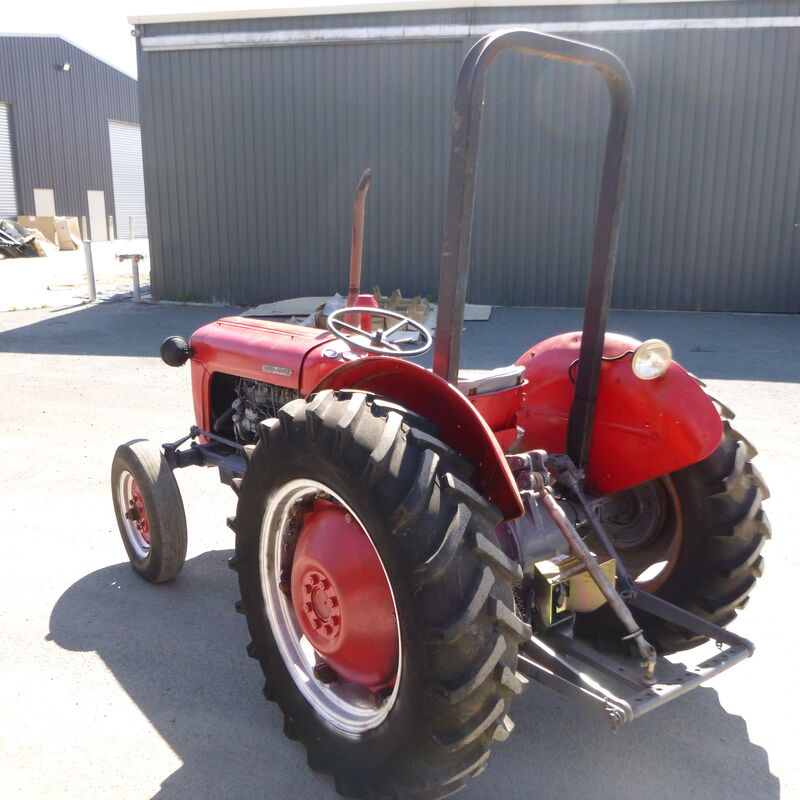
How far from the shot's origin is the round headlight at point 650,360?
7.48 feet

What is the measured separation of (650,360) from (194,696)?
1848 millimetres

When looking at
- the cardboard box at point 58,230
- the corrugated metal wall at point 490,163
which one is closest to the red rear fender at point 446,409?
the corrugated metal wall at point 490,163

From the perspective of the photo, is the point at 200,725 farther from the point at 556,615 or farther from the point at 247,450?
the point at 556,615

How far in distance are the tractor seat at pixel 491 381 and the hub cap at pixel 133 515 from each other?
5.74 feet

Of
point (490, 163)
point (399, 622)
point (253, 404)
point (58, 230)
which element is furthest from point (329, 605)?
point (58, 230)

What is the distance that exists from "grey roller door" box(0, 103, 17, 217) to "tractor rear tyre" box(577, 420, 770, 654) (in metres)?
28.3

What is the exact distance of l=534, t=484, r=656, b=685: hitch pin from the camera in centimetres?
212

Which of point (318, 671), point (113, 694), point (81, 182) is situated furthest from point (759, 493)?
point (81, 182)

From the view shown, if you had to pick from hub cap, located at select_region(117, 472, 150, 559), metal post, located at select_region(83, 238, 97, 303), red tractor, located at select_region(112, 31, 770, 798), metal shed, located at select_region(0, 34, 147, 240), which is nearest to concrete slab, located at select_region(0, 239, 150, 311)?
metal post, located at select_region(83, 238, 97, 303)

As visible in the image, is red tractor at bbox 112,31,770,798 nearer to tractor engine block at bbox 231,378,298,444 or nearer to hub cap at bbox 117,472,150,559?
tractor engine block at bbox 231,378,298,444

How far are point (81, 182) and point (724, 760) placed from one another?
30.6 m

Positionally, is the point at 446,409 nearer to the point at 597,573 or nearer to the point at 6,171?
the point at 597,573

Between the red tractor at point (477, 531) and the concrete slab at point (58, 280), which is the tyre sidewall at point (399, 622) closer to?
the red tractor at point (477, 531)

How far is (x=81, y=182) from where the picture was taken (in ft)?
94.3
